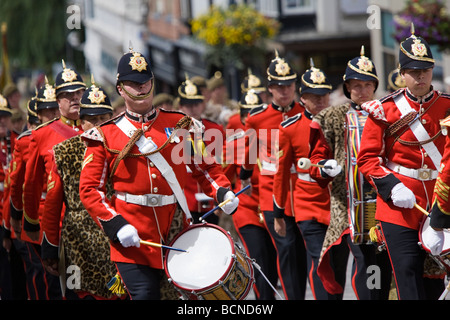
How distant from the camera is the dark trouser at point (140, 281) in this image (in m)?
7.20

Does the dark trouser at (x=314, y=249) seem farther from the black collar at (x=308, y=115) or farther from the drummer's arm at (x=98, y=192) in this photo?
the drummer's arm at (x=98, y=192)

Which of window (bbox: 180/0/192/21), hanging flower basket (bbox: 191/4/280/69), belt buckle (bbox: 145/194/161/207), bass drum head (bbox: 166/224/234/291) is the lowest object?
bass drum head (bbox: 166/224/234/291)

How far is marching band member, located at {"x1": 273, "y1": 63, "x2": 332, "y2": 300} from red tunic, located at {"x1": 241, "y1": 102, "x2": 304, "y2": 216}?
22.9 inches

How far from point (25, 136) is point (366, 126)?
338 centimetres

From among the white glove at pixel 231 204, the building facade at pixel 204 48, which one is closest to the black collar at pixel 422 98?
the white glove at pixel 231 204

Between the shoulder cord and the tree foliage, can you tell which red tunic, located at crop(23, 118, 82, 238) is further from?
the tree foliage

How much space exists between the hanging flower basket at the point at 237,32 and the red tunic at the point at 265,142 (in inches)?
542

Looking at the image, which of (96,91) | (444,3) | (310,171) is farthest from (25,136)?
(444,3)

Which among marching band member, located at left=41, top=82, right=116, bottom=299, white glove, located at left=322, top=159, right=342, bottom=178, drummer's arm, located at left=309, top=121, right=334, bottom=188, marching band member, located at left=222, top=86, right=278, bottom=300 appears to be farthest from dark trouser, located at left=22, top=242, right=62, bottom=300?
white glove, located at left=322, top=159, right=342, bottom=178

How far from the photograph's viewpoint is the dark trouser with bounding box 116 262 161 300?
283 inches

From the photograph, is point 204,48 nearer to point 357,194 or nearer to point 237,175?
point 237,175

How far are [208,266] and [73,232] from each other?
192 cm

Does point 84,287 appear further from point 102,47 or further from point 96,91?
point 102,47

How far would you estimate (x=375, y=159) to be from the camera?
7.58m
